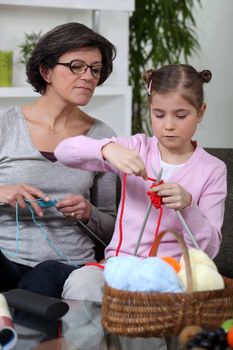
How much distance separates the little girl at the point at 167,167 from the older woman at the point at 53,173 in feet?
0.67

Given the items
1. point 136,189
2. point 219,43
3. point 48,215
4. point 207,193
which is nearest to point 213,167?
point 207,193

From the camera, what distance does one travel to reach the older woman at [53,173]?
7.48 ft

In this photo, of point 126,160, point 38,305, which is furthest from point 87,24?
point 38,305

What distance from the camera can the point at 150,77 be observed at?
2.01 m

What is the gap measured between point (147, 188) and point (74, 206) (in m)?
0.24

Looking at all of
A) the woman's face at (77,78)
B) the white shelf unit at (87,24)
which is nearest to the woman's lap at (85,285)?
the woman's face at (77,78)

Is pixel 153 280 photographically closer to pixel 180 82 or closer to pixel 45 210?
pixel 180 82

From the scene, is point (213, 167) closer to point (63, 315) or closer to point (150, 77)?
point (150, 77)

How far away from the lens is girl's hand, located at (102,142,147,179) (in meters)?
1.80

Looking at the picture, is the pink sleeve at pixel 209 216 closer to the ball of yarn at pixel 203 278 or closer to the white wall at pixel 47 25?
the ball of yarn at pixel 203 278

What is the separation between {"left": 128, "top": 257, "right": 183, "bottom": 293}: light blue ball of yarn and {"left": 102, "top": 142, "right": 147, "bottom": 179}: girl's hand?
0.38 metres

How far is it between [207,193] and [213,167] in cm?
8

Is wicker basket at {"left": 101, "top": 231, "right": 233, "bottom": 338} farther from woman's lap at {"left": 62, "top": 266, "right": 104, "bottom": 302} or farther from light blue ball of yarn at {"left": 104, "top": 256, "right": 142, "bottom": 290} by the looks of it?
woman's lap at {"left": 62, "top": 266, "right": 104, "bottom": 302}

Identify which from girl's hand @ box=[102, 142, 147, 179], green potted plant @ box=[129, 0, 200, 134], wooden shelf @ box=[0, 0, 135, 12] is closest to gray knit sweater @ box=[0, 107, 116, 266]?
girl's hand @ box=[102, 142, 147, 179]
